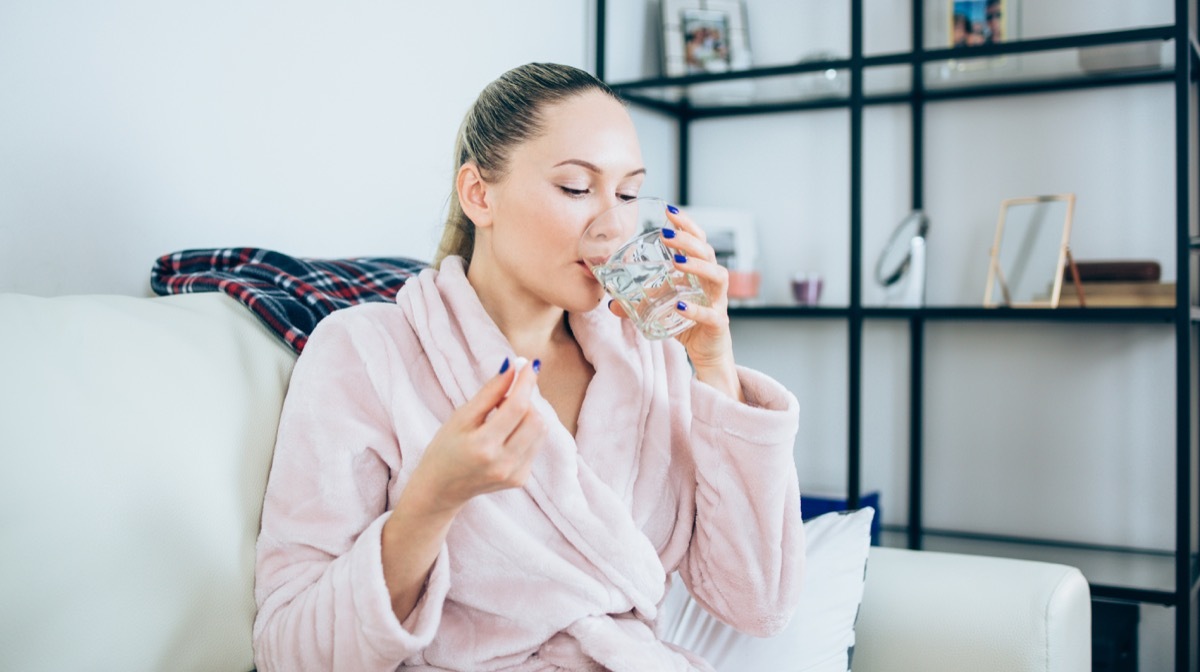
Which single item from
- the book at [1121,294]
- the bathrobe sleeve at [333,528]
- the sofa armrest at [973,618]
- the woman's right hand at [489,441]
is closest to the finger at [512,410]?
the woman's right hand at [489,441]

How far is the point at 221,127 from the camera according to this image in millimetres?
1450

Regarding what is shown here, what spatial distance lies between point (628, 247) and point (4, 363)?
0.56m

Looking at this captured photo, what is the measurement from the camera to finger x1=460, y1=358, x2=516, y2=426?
0.79 m

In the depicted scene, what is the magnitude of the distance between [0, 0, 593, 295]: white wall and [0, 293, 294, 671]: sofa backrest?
0.26m

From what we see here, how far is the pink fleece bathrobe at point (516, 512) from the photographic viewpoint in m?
0.97

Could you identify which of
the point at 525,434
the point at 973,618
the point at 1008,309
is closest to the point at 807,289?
the point at 1008,309

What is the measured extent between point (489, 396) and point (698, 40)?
6.57 ft

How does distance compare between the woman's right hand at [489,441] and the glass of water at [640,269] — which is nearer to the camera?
the woman's right hand at [489,441]

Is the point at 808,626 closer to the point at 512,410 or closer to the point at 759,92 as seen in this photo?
the point at 512,410

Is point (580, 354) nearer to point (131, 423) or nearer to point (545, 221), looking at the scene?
point (545, 221)

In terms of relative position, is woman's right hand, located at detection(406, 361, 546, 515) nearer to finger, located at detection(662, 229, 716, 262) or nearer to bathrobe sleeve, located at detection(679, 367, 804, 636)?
finger, located at detection(662, 229, 716, 262)

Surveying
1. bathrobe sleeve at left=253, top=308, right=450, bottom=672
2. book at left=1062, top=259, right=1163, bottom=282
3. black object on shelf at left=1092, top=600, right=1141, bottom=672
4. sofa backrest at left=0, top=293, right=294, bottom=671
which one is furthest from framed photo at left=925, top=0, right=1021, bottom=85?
sofa backrest at left=0, top=293, right=294, bottom=671

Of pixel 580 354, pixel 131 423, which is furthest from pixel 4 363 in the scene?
pixel 580 354

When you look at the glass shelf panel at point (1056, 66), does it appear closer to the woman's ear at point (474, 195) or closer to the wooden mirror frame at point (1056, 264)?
the wooden mirror frame at point (1056, 264)
